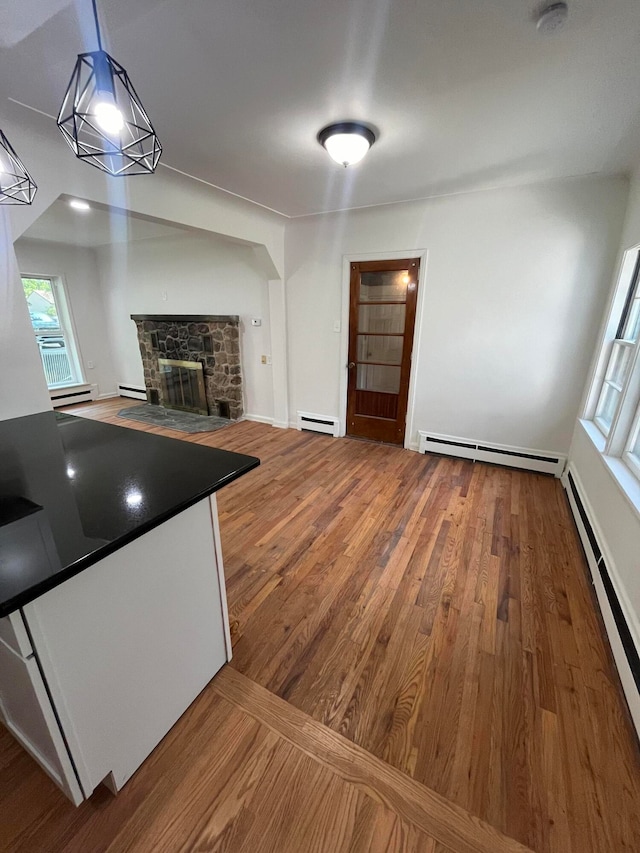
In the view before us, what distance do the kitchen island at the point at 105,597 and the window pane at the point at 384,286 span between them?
294cm

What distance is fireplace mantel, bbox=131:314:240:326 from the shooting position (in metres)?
4.49

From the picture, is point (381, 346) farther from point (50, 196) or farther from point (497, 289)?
point (50, 196)

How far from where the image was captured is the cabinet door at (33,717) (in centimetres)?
83

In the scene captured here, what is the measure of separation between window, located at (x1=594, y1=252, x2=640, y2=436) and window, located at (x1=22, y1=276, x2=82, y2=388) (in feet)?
22.6

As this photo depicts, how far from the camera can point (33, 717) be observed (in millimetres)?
945

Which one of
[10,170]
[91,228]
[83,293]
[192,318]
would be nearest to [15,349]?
[10,170]

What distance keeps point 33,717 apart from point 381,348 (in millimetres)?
3639

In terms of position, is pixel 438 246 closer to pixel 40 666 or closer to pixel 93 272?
pixel 40 666

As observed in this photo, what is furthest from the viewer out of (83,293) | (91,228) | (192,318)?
(83,293)

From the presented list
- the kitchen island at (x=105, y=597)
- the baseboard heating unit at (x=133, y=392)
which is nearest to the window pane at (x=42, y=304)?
the baseboard heating unit at (x=133, y=392)

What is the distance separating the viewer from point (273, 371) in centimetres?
445

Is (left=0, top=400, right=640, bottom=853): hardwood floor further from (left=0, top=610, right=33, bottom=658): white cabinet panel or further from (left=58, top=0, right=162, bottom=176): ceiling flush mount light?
(left=58, top=0, right=162, bottom=176): ceiling flush mount light

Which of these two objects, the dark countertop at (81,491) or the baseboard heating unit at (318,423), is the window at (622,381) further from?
the baseboard heating unit at (318,423)

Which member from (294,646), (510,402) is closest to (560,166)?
(510,402)
